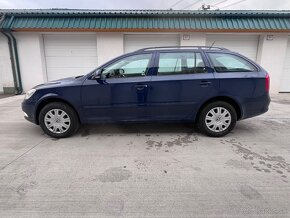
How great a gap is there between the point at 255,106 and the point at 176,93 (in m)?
1.61

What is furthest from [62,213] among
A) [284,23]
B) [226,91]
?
[284,23]

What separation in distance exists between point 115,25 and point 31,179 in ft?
23.0

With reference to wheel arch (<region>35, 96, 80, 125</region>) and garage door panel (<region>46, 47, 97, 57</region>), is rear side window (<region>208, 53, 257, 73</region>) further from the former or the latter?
garage door panel (<region>46, 47, 97, 57</region>)

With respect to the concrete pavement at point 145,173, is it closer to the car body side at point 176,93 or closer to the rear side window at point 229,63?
the car body side at point 176,93

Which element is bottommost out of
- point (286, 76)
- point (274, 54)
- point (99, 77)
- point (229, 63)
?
point (286, 76)

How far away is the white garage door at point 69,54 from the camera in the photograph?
900 centimetres

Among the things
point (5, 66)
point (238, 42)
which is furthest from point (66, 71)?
point (238, 42)

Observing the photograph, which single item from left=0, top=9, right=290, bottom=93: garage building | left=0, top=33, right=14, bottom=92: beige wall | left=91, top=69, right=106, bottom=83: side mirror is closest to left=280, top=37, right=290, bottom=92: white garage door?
left=0, top=9, right=290, bottom=93: garage building

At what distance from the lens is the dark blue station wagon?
4.02 metres

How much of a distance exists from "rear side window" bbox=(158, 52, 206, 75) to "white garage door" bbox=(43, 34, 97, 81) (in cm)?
584

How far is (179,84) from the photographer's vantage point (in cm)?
403

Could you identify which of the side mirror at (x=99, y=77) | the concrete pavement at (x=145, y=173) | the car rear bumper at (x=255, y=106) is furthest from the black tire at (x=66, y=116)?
the car rear bumper at (x=255, y=106)

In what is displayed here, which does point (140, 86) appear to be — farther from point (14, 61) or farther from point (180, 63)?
point (14, 61)

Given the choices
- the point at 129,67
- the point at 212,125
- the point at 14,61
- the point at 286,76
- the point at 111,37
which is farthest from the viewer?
the point at 286,76
